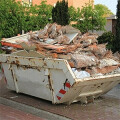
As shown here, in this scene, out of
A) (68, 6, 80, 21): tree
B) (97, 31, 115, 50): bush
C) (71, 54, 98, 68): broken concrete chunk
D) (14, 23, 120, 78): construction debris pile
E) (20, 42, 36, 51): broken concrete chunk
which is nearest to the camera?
(71, 54, 98, 68): broken concrete chunk

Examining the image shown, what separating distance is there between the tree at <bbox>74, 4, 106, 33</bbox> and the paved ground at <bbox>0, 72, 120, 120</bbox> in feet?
23.6

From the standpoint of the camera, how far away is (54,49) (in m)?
6.36

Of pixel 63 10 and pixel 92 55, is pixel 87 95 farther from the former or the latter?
pixel 63 10

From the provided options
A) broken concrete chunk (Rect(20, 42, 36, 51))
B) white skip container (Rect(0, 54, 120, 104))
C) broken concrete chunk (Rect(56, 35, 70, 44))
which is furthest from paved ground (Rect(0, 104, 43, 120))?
broken concrete chunk (Rect(56, 35, 70, 44))

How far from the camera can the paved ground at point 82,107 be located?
596 cm

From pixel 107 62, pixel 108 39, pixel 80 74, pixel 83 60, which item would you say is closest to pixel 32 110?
pixel 80 74

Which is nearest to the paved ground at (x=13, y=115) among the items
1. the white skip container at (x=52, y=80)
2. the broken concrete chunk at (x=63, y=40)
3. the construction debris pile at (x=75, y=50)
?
the white skip container at (x=52, y=80)

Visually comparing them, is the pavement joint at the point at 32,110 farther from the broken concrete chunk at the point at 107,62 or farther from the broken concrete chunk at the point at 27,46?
the broken concrete chunk at the point at 107,62

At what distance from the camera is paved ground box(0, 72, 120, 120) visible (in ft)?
19.6

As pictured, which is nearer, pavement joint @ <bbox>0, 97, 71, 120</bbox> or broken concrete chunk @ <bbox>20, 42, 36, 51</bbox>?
pavement joint @ <bbox>0, 97, 71, 120</bbox>

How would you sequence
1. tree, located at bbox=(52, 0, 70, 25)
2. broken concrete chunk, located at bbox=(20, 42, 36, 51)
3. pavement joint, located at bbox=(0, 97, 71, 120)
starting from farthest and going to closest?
1. tree, located at bbox=(52, 0, 70, 25)
2. broken concrete chunk, located at bbox=(20, 42, 36, 51)
3. pavement joint, located at bbox=(0, 97, 71, 120)

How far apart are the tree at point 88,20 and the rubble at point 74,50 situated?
745 cm

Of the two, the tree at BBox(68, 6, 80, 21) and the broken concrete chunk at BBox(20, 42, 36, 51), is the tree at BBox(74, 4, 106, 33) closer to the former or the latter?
the tree at BBox(68, 6, 80, 21)

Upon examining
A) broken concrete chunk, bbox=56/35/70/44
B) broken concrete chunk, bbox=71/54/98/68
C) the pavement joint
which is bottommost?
the pavement joint
